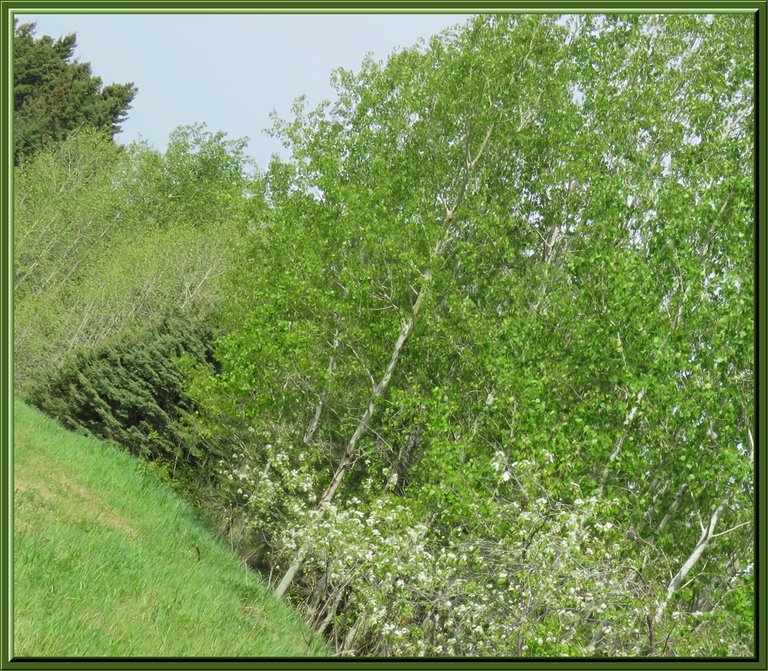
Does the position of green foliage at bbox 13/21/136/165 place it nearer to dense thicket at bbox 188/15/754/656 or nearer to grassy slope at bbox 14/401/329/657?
dense thicket at bbox 188/15/754/656

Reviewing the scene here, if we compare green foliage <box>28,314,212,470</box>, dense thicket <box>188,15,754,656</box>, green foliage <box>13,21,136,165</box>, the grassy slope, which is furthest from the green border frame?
green foliage <box>13,21,136,165</box>

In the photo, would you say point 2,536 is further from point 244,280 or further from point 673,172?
point 244,280

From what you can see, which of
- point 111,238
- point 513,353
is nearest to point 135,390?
point 513,353

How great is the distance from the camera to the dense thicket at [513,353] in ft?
37.1

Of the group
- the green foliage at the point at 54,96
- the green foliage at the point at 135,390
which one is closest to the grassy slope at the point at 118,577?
the green foliage at the point at 135,390

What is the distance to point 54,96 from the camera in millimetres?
60594

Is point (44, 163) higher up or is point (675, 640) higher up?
point (44, 163)

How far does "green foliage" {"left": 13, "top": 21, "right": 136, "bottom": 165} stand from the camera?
57.0m

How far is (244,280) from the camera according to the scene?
941 inches

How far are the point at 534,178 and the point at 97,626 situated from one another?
15.7 meters

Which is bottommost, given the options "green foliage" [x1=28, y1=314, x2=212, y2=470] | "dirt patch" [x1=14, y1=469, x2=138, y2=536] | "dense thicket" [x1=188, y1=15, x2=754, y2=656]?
"dirt patch" [x1=14, y1=469, x2=138, y2=536]

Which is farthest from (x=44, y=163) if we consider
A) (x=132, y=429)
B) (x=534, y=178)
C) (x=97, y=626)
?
(x=97, y=626)

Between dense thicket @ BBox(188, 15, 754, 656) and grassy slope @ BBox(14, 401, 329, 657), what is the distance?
67.5 inches

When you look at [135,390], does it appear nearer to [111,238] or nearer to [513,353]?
[513,353]
